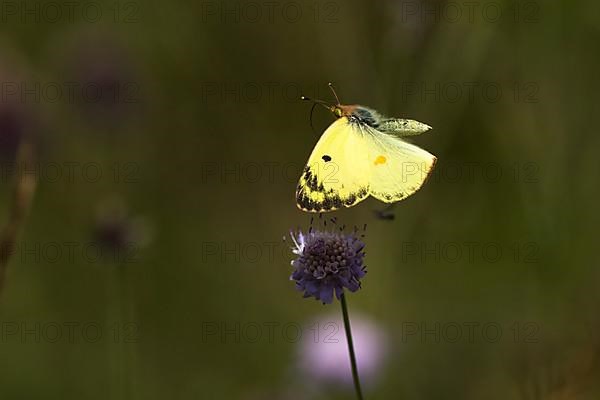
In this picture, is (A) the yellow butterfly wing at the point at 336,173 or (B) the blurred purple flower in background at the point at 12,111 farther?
(B) the blurred purple flower in background at the point at 12,111

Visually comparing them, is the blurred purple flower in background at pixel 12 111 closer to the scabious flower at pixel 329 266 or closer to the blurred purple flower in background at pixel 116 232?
the blurred purple flower in background at pixel 116 232

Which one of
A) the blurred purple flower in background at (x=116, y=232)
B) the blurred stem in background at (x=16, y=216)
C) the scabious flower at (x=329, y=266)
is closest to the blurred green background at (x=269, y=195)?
the blurred purple flower in background at (x=116, y=232)

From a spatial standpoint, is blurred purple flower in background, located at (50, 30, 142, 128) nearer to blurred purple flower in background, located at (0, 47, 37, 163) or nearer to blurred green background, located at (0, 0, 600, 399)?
blurred green background, located at (0, 0, 600, 399)

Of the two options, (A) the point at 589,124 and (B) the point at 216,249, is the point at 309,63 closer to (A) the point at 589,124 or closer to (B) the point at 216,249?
(B) the point at 216,249

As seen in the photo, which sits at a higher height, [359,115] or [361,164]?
[359,115]

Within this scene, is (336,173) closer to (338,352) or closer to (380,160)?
(380,160)

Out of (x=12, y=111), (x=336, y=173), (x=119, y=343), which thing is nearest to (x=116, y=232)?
(x=336, y=173)

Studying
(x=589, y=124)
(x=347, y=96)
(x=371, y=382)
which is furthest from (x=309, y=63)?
(x=371, y=382)
